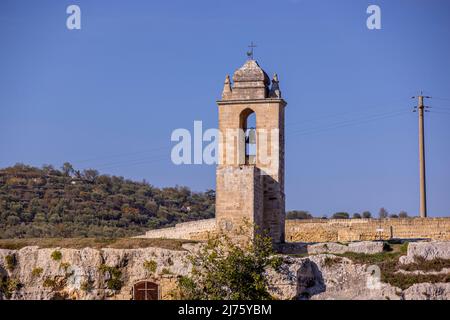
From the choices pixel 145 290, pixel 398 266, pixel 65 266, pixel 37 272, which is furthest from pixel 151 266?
pixel 398 266

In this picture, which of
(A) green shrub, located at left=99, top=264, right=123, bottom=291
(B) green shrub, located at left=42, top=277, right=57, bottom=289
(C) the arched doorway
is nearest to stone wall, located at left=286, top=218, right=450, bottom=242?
(C) the arched doorway

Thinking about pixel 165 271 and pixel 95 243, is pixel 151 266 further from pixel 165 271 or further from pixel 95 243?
pixel 95 243

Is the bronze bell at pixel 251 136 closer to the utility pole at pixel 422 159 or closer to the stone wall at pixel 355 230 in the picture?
the stone wall at pixel 355 230

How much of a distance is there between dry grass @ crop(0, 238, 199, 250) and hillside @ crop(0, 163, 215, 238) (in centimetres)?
1256

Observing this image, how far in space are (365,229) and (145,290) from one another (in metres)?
13.7

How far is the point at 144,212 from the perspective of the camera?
2445 inches

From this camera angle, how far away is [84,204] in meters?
59.5

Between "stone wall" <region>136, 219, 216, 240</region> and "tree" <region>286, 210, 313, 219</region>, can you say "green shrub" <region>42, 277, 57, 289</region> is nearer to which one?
"stone wall" <region>136, 219, 216, 240</region>

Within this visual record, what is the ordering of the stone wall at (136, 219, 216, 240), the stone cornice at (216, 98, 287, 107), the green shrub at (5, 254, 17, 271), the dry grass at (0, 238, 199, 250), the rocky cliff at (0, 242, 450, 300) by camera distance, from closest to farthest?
the rocky cliff at (0, 242, 450, 300), the green shrub at (5, 254, 17, 271), the dry grass at (0, 238, 199, 250), the stone cornice at (216, 98, 287, 107), the stone wall at (136, 219, 216, 240)

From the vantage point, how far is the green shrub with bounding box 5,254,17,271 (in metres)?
36.6

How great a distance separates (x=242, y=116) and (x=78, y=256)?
7375 millimetres
